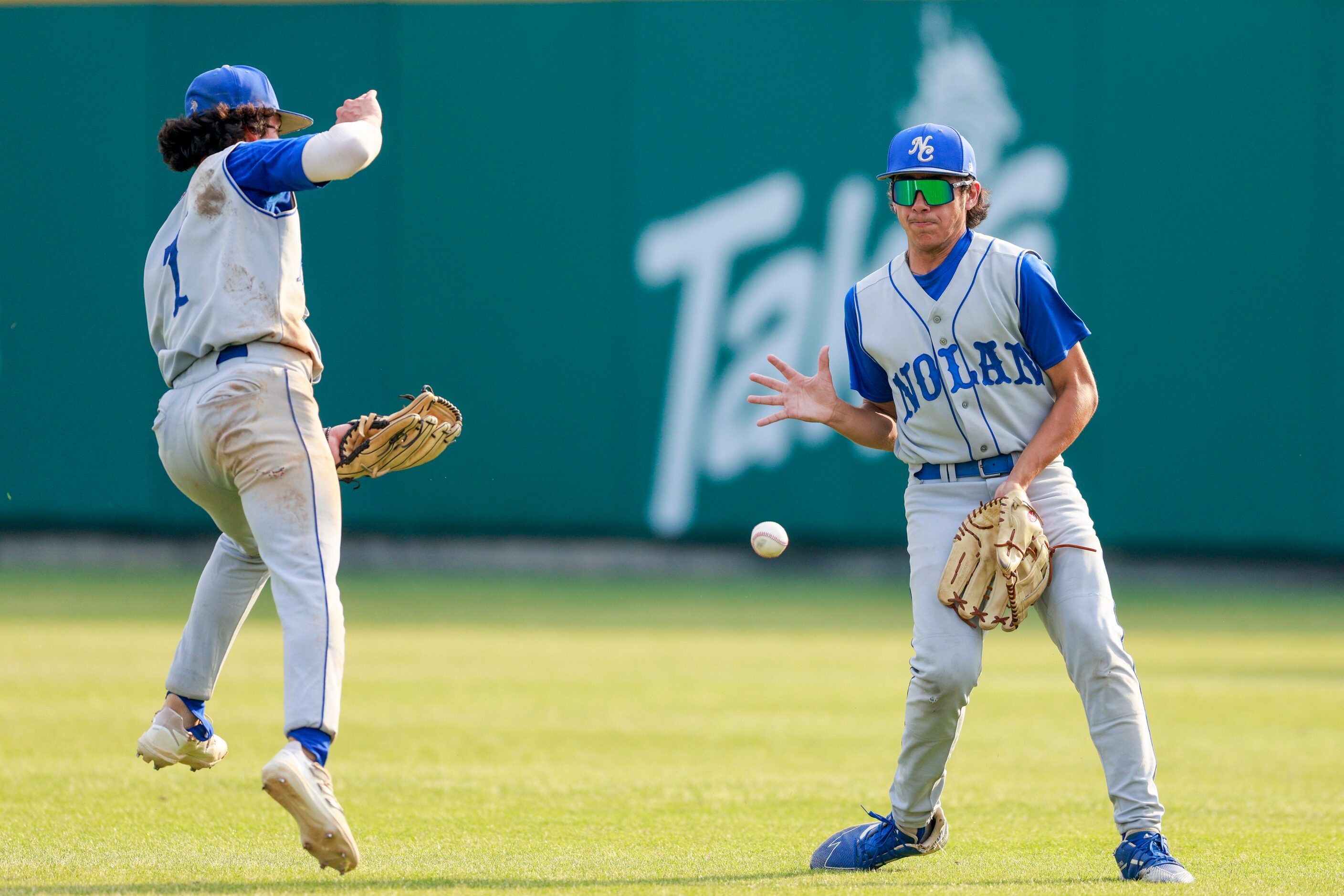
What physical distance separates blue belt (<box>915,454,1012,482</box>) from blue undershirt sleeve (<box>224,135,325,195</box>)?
1.93 metres

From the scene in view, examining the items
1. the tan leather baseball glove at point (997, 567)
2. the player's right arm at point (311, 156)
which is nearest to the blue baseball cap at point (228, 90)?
the player's right arm at point (311, 156)

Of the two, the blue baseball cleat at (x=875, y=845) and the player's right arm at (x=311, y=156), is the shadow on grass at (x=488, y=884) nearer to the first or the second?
the blue baseball cleat at (x=875, y=845)

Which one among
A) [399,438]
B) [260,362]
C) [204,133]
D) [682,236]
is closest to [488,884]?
[399,438]

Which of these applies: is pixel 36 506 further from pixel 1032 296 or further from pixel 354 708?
pixel 1032 296

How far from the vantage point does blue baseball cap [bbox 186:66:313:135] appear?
13.4 feet

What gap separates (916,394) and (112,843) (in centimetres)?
269

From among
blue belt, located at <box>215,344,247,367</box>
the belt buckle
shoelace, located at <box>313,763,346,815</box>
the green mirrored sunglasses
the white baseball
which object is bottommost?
shoelace, located at <box>313,763,346,815</box>

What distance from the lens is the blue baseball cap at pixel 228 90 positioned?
4.09 metres

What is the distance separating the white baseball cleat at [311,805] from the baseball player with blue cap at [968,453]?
4.66ft

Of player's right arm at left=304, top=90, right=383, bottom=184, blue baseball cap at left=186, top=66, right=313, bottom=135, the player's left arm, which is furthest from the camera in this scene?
the player's left arm

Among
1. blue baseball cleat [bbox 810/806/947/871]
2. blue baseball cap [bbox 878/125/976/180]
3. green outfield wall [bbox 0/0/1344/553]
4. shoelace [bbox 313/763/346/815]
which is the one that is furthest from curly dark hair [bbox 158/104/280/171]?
green outfield wall [bbox 0/0/1344/553]

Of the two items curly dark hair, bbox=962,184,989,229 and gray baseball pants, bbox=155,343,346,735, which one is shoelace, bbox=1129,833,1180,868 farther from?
gray baseball pants, bbox=155,343,346,735

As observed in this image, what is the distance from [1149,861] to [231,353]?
2733mm

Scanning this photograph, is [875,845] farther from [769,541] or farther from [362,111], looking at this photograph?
[362,111]
